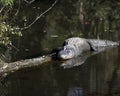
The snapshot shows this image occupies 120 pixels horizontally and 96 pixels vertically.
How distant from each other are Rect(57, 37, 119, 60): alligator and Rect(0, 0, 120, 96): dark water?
440 millimetres

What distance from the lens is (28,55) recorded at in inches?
544

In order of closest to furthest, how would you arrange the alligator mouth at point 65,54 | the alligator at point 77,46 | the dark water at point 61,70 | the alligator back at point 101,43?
the dark water at point 61,70
the alligator mouth at point 65,54
the alligator at point 77,46
the alligator back at point 101,43

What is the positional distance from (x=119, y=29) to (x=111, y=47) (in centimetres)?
328

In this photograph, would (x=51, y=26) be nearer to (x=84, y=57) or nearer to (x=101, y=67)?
(x=84, y=57)

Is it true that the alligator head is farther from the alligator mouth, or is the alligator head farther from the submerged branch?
the submerged branch

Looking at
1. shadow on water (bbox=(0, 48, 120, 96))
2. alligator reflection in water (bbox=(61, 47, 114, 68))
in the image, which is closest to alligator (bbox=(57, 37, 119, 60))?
alligator reflection in water (bbox=(61, 47, 114, 68))

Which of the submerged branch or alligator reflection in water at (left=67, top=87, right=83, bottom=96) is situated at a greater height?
the submerged branch

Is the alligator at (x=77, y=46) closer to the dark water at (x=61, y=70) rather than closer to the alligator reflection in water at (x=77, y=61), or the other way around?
the alligator reflection in water at (x=77, y=61)

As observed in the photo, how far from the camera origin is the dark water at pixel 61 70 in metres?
10.5

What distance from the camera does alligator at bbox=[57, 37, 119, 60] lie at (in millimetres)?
13437

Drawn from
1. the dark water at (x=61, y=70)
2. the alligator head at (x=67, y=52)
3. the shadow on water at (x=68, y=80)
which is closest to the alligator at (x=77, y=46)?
the alligator head at (x=67, y=52)

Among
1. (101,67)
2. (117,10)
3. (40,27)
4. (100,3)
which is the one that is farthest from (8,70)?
(100,3)

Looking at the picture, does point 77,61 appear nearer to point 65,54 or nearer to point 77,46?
point 65,54

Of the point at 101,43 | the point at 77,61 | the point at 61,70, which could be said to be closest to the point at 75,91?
the point at 61,70
